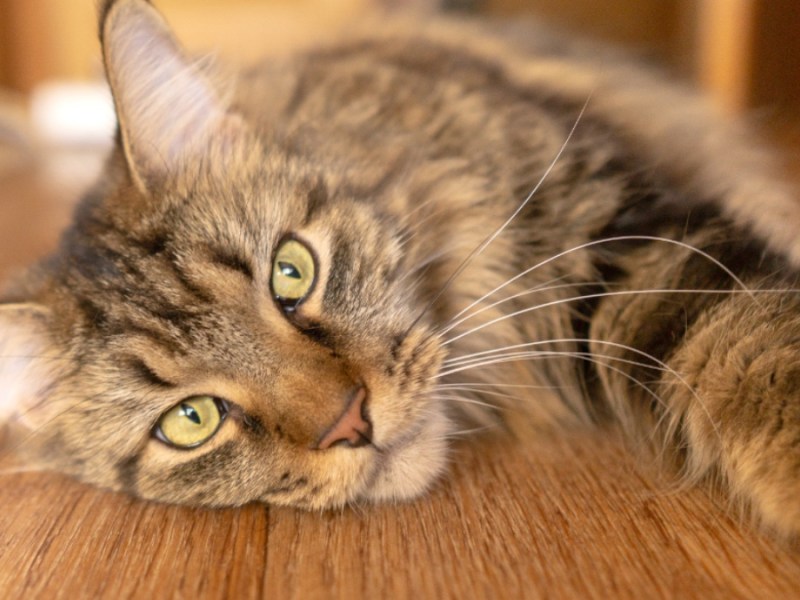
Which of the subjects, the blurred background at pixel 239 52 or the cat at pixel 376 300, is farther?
the blurred background at pixel 239 52

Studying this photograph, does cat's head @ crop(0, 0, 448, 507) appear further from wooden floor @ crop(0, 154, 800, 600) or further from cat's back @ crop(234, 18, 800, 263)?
cat's back @ crop(234, 18, 800, 263)

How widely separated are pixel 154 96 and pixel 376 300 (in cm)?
48

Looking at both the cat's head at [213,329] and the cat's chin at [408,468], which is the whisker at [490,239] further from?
the cat's chin at [408,468]

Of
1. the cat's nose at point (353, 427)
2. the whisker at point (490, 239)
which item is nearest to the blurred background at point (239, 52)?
the whisker at point (490, 239)

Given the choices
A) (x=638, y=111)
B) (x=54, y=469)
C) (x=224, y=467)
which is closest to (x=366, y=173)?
(x=224, y=467)

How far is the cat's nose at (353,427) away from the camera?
998 mm

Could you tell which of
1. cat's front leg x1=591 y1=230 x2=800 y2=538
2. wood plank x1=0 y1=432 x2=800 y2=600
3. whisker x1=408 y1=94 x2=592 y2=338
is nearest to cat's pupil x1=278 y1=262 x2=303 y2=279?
whisker x1=408 y1=94 x2=592 y2=338

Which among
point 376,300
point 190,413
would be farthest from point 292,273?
point 190,413

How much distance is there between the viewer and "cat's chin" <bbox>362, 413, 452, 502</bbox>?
41.6 inches

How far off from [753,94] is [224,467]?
276 cm

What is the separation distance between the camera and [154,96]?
48.7 inches

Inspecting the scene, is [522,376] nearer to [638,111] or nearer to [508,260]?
[508,260]

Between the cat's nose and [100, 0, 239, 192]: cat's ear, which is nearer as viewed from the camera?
the cat's nose

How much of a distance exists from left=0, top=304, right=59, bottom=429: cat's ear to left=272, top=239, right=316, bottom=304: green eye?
0.36m
